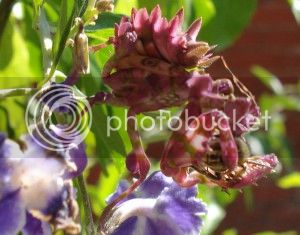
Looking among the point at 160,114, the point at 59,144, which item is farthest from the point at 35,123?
the point at 160,114

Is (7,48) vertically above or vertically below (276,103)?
above

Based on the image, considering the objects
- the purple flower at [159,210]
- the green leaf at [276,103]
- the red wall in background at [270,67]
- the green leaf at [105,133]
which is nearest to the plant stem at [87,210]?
the purple flower at [159,210]

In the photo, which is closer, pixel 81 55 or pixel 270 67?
pixel 81 55

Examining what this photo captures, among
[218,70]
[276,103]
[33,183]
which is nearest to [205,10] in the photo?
[33,183]

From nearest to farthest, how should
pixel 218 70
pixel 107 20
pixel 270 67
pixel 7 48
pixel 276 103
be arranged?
pixel 107 20 < pixel 7 48 < pixel 276 103 < pixel 218 70 < pixel 270 67

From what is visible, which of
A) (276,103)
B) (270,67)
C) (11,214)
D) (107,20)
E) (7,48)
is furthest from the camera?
(270,67)

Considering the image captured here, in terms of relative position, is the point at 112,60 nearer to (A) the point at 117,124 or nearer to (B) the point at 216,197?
(A) the point at 117,124

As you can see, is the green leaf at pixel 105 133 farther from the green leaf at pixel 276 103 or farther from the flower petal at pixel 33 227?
the green leaf at pixel 276 103

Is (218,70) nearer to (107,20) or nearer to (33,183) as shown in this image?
(107,20)
